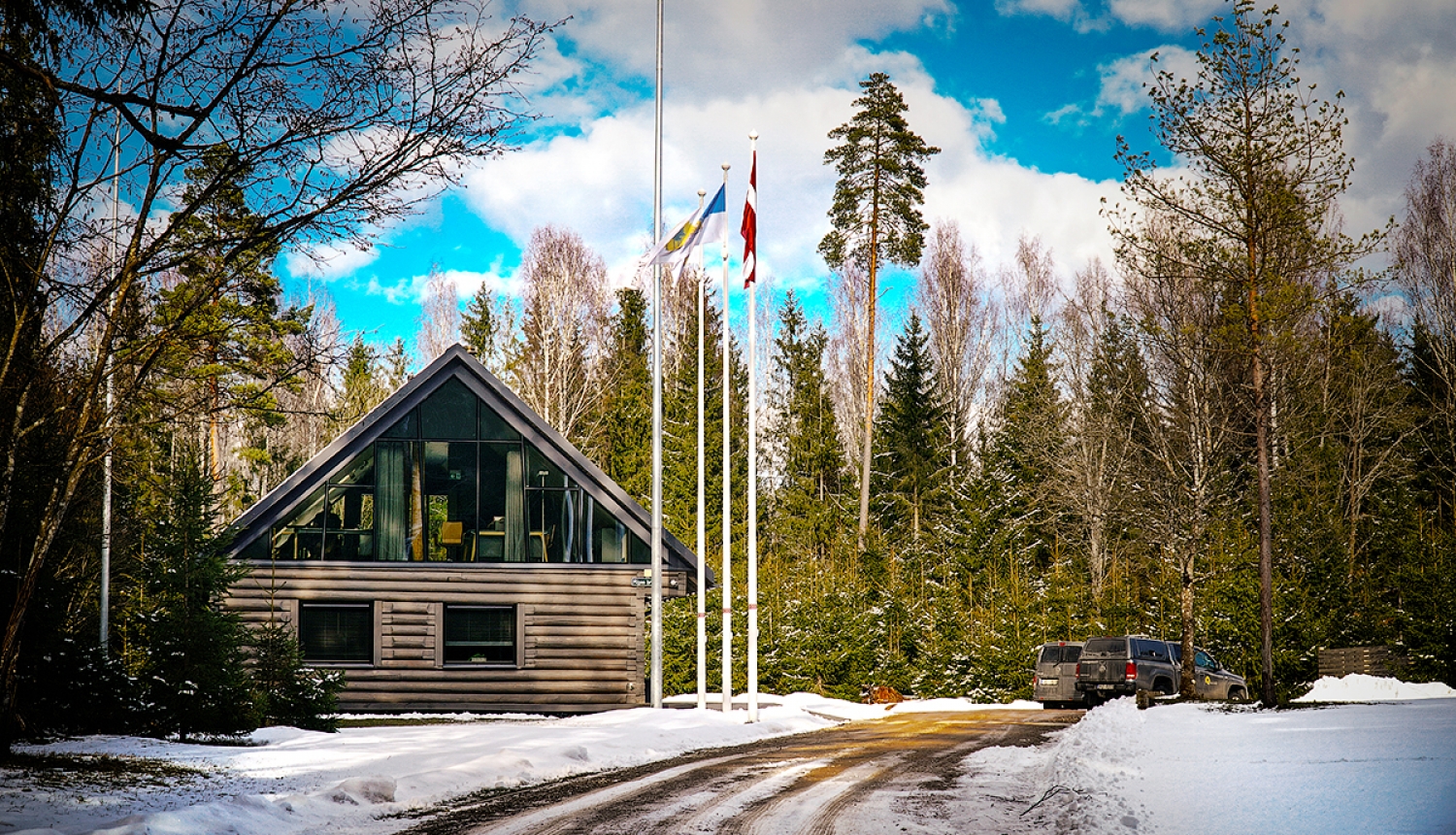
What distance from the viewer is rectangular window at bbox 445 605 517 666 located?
24.7 m

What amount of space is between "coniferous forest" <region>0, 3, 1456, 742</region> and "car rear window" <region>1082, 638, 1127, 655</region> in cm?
174

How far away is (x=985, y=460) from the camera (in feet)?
148

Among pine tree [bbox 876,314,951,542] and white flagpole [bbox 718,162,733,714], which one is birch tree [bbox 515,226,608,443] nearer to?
pine tree [bbox 876,314,951,542]

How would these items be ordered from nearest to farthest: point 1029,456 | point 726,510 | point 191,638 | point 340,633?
point 191,638, point 726,510, point 340,633, point 1029,456

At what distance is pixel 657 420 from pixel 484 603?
273 inches

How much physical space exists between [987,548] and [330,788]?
3202cm

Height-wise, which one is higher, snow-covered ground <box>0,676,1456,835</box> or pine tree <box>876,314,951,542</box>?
pine tree <box>876,314,951,542</box>

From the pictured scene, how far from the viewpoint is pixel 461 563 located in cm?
2455

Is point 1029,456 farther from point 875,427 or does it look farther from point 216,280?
→ point 216,280

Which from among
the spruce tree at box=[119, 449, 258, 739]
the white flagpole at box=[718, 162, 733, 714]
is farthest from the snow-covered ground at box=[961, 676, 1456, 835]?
the spruce tree at box=[119, 449, 258, 739]

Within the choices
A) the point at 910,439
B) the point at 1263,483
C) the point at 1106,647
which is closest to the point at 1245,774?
the point at 1263,483

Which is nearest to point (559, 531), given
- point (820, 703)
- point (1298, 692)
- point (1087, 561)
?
point (820, 703)

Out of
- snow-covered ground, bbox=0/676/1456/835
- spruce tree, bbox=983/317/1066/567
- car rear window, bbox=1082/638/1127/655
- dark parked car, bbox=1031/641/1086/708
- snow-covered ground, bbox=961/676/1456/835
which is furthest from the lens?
spruce tree, bbox=983/317/1066/567

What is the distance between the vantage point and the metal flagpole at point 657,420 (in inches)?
816
